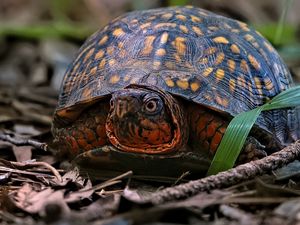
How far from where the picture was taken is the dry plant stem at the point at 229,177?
2.12 metres

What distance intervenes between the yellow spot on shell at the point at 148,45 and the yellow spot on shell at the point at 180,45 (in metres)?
0.11

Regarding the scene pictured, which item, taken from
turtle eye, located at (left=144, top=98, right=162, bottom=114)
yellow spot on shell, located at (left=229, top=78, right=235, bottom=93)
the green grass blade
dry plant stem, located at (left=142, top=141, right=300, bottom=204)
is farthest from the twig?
yellow spot on shell, located at (left=229, top=78, right=235, bottom=93)

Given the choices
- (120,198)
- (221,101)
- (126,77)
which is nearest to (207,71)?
(221,101)

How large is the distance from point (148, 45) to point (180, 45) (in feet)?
0.52

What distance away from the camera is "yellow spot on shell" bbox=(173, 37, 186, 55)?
2.97 meters

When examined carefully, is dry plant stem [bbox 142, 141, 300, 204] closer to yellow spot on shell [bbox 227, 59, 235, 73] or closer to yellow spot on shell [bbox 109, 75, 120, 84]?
yellow spot on shell [bbox 227, 59, 235, 73]

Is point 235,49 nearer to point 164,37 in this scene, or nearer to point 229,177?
point 164,37

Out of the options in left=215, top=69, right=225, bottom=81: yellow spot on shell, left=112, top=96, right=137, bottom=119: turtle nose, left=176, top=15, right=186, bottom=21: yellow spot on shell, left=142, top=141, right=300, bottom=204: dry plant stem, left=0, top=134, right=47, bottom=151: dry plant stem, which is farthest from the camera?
left=0, top=134, right=47, bottom=151: dry plant stem

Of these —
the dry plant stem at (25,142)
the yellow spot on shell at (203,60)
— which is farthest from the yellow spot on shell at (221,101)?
the dry plant stem at (25,142)

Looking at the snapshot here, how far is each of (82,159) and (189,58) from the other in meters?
0.71

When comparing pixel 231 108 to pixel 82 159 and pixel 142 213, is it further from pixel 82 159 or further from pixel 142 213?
pixel 142 213

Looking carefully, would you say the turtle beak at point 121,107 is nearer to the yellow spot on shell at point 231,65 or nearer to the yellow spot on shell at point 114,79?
the yellow spot on shell at point 114,79

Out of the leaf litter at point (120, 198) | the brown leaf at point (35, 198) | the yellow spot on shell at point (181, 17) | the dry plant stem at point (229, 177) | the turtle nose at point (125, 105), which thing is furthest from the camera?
the yellow spot on shell at point (181, 17)

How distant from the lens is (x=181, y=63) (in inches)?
115
